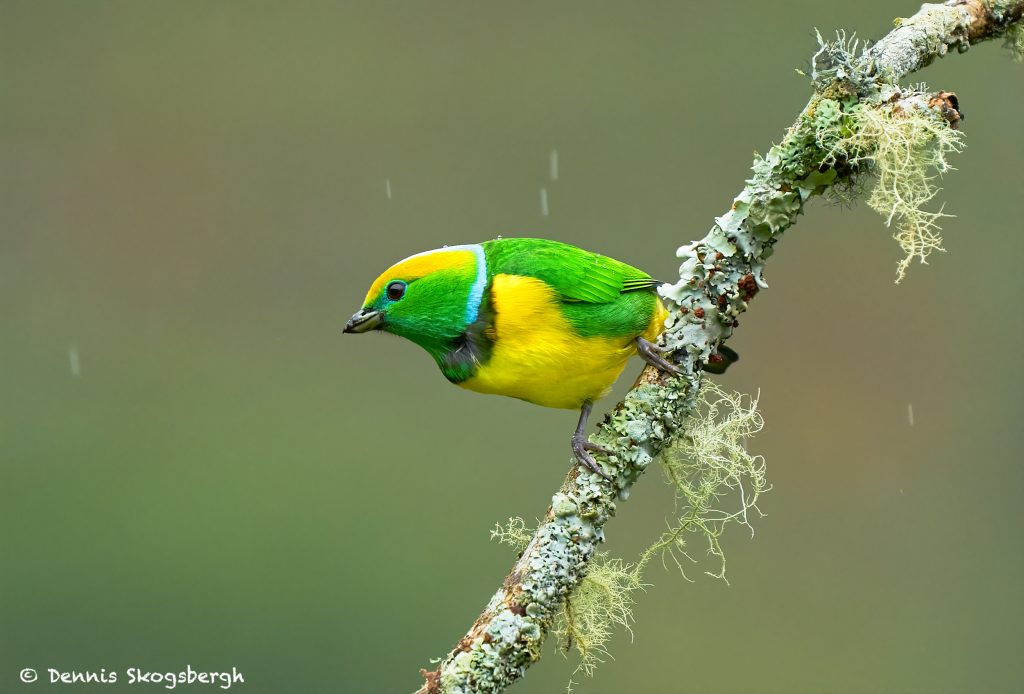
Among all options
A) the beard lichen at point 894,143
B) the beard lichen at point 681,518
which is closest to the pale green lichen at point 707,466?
the beard lichen at point 681,518

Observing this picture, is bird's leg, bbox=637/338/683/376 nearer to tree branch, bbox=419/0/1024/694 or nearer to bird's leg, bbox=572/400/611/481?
tree branch, bbox=419/0/1024/694

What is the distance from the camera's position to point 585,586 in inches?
79.0

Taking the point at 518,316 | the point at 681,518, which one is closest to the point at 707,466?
the point at 681,518

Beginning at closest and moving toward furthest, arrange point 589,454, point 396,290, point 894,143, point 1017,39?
point 894,143, point 589,454, point 1017,39, point 396,290

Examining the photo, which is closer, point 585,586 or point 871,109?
point 871,109

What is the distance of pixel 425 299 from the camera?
7.02 ft

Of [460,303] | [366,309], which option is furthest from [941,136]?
[366,309]

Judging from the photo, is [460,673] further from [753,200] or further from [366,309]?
[753,200]

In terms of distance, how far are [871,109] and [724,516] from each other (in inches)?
31.9

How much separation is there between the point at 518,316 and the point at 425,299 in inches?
8.0

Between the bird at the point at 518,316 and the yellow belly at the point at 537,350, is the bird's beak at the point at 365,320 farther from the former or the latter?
the yellow belly at the point at 537,350

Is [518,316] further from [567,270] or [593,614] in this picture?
[593,614]

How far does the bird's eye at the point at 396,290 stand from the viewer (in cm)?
213

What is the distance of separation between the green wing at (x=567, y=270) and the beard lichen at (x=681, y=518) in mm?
339
